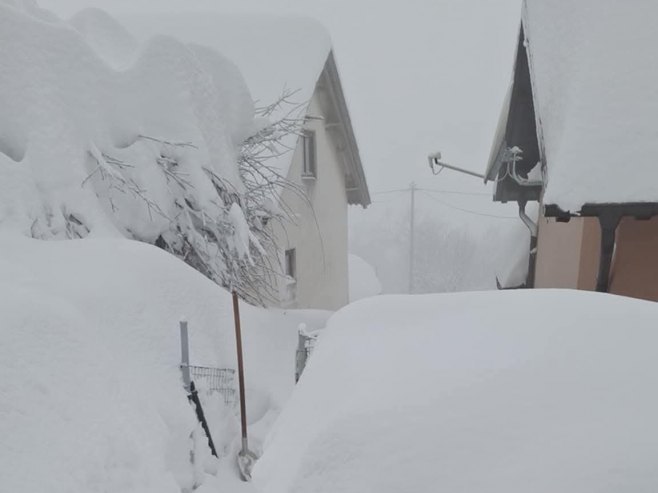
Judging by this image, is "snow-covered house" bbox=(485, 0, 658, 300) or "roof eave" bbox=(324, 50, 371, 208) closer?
"snow-covered house" bbox=(485, 0, 658, 300)

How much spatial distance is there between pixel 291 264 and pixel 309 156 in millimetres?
2348

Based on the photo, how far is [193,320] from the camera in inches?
148

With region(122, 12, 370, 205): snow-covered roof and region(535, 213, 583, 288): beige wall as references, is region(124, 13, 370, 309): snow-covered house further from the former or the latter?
region(535, 213, 583, 288): beige wall

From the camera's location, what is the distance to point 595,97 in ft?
13.1

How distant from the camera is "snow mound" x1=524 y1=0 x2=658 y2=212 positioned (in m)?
3.63

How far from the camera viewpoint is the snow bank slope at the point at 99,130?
4250 millimetres

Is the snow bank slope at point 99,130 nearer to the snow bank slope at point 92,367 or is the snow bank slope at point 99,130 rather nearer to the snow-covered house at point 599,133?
the snow bank slope at point 92,367

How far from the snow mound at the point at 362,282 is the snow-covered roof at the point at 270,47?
5.23 metres

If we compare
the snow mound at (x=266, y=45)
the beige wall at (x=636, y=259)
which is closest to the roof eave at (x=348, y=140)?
the snow mound at (x=266, y=45)

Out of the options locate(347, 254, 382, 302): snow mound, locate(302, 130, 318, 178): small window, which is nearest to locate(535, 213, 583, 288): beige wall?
locate(302, 130, 318, 178): small window

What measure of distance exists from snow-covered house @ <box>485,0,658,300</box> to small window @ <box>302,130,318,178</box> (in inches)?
199

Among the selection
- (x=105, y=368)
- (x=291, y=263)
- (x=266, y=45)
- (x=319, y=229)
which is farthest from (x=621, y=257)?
(x=266, y=45)

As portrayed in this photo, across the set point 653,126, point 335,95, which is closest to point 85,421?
point 653,126

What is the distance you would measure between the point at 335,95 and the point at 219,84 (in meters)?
4.68
